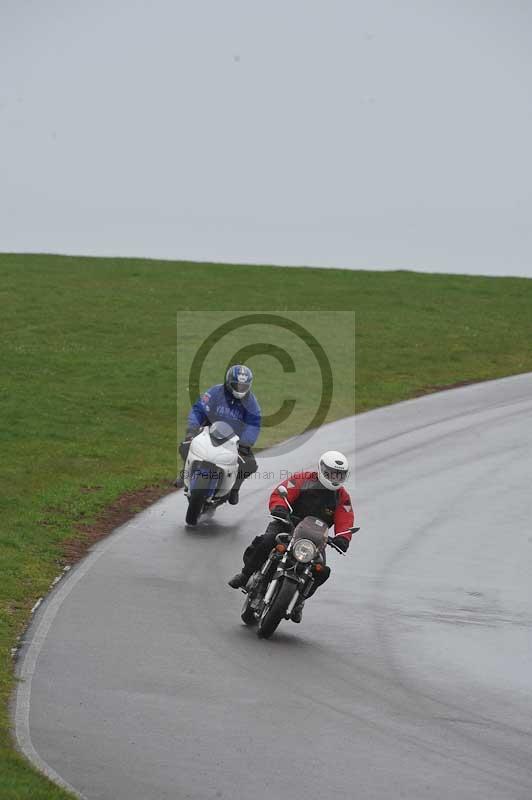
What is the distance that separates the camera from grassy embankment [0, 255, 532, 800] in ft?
60.5

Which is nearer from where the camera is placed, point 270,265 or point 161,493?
point 161,493

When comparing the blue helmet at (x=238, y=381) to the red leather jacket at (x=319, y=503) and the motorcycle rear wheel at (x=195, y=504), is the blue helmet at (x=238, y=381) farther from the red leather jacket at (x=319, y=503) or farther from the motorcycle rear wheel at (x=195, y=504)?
the red leather jacket at (x=319, y=503)

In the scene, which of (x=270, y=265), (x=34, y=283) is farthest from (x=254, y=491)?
(x=270, y=265)

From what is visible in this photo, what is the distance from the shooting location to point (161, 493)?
21312mm

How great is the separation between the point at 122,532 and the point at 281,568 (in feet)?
17.4

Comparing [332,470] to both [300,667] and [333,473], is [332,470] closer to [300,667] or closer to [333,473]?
[333,473]

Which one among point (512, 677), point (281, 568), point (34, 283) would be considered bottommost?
point (512, 677)

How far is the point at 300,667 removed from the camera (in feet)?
41.4

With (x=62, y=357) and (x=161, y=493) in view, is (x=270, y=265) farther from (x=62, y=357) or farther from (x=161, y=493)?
(x=161, y=493)

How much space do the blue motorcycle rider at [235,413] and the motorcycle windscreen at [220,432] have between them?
27 centimetres

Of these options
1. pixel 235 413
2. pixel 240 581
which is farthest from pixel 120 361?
pixel 240 581

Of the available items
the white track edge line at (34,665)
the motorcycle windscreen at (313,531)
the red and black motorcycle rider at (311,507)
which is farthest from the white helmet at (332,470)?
the white track edge line at (34,665)

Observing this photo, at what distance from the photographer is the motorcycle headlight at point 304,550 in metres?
13.5

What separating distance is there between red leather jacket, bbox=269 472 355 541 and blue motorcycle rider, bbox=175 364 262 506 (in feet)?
16.3
